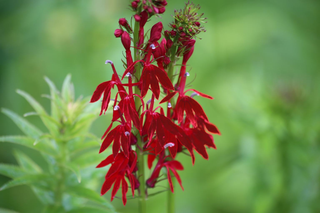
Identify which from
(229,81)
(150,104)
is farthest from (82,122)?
(229,81)

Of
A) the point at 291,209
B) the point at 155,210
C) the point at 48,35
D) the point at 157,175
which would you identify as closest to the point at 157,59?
the point at 157,175

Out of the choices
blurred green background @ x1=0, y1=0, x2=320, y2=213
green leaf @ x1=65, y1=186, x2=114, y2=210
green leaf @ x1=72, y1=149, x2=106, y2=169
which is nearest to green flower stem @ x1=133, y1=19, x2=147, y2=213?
green leaf @ x1=65, y1=186, x2=114, y2=210

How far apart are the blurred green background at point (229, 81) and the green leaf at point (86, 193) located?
830mm

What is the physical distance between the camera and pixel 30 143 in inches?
40.4

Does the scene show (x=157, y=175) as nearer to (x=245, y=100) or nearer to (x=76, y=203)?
(x=76, y=203)

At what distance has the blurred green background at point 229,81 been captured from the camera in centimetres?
163

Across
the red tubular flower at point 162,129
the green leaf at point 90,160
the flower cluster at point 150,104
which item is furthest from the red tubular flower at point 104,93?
the green leaf at point 90,160

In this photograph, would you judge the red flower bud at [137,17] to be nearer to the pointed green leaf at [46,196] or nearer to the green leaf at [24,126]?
the green leaf at [24,126]

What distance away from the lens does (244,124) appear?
1699 mm

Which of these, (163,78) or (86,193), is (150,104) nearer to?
(163,78)

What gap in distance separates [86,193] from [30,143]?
9.3 inches

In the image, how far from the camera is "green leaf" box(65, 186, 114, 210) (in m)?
0.96

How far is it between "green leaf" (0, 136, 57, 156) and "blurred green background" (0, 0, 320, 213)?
954 millimetres

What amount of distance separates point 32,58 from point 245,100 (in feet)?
5.08
